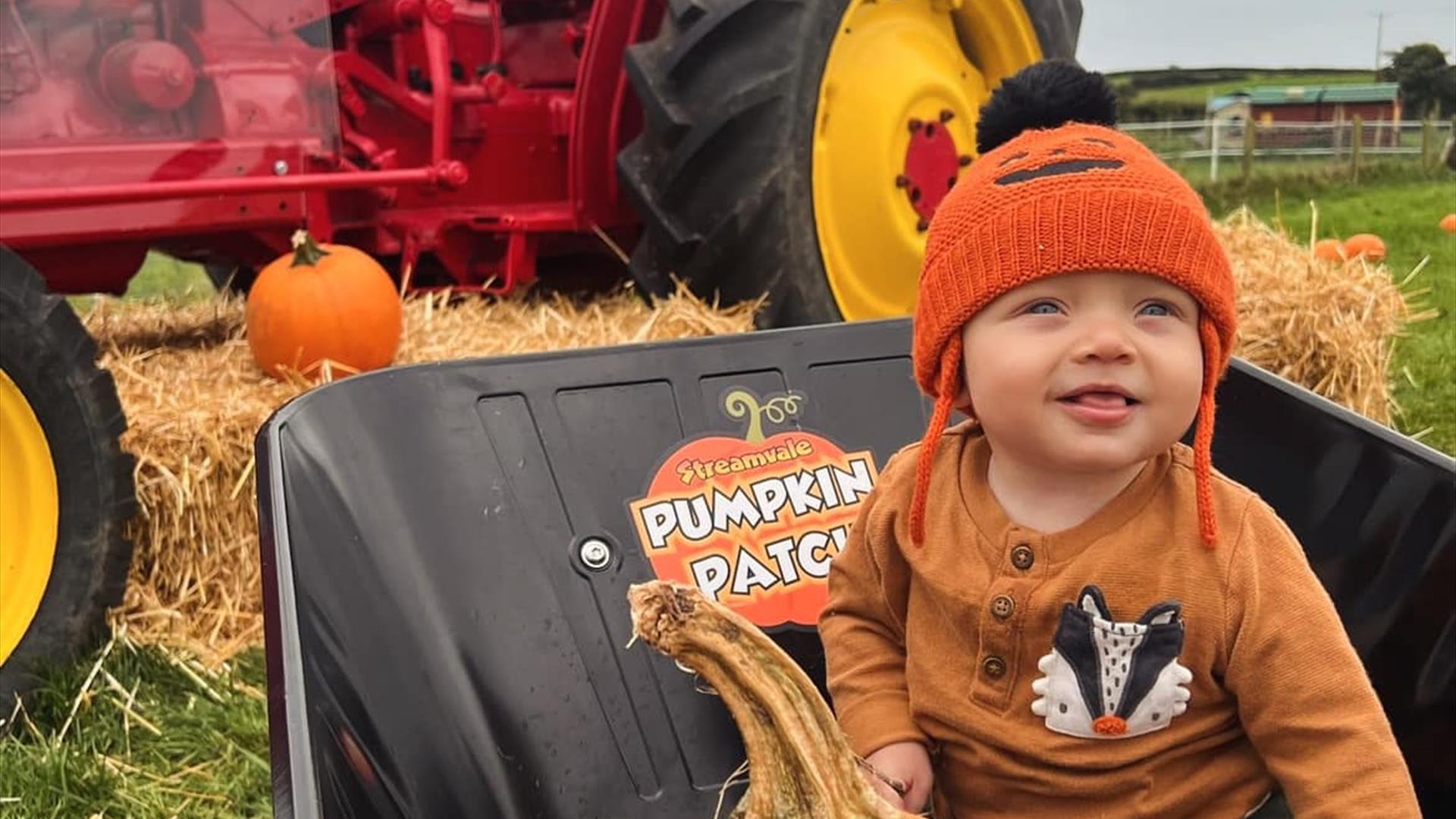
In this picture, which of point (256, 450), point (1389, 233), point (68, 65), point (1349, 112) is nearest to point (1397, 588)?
point (256, 450)

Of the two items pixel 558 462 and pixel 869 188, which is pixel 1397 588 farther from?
pixel 869 188

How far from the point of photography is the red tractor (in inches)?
74.9

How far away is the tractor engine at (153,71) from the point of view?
2141 millimetres

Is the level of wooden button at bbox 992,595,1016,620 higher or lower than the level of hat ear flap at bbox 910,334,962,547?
lower

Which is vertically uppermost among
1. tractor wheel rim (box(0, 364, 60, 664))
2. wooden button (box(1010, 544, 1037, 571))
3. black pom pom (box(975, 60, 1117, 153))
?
black pom pom (box(975, 60, 1117, 153))

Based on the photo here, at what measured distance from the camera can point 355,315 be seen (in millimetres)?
2451

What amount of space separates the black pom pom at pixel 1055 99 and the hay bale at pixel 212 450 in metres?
0.90

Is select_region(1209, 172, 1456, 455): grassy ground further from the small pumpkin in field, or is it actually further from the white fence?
the small pumpkin in field

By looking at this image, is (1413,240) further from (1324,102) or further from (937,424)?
(1324,102)

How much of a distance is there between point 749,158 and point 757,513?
3.26 ft

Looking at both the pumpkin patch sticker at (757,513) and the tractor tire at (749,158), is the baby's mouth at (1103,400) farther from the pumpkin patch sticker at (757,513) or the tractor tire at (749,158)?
the tractor tire at (749,158)

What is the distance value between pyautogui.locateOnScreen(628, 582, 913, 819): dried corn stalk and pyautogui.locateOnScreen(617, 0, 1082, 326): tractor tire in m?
1.50

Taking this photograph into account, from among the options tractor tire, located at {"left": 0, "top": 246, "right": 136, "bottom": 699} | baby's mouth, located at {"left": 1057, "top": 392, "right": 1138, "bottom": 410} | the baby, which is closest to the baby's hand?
the baby

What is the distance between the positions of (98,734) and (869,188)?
1.55 m
